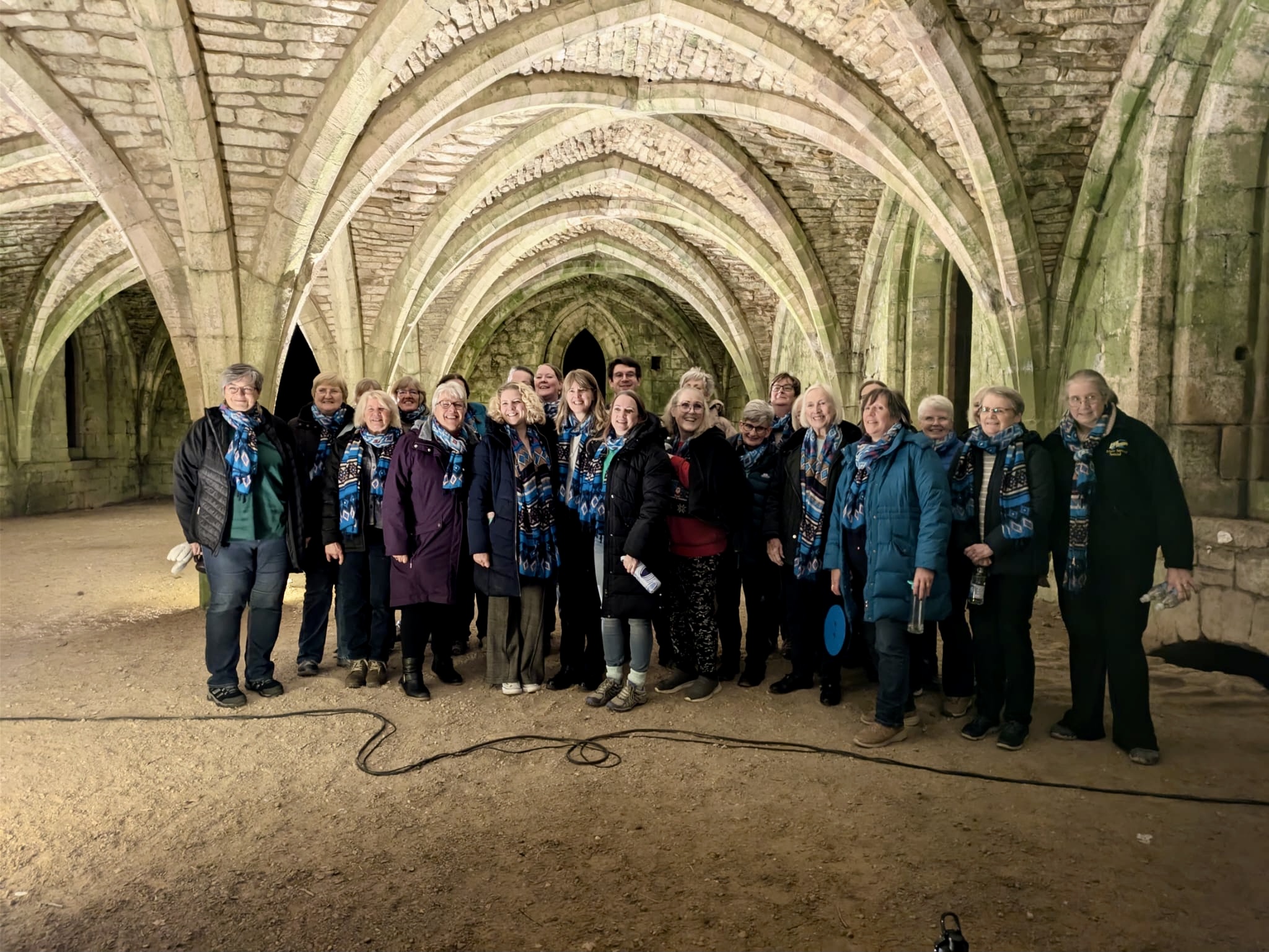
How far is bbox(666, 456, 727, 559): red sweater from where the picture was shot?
152 inches

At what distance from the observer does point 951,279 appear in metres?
9.21

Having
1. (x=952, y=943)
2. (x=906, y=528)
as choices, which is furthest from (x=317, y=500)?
(x=952, y=943)

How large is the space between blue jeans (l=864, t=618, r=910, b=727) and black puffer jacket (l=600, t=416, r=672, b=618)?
98 centimetres

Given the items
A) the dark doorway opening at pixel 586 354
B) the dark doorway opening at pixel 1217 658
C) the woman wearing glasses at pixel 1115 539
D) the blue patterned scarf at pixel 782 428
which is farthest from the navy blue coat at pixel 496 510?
the dark doorway opening at pixel 586 354

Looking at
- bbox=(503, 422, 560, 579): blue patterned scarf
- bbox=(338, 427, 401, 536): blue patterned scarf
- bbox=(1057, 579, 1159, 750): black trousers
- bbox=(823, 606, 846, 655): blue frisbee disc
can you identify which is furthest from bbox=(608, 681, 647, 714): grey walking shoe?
bbox=(1057, 579, 1159, 750): black trousers

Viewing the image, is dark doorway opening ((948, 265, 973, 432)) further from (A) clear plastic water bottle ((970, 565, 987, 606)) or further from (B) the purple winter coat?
(B) the purple winter coat

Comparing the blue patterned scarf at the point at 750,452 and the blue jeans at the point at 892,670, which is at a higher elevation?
the blue patterned scarf at the point at 750,452

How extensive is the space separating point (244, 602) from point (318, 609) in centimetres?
49

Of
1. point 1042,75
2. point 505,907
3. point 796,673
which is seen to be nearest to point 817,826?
point 505,907

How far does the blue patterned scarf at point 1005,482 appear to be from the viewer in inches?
126

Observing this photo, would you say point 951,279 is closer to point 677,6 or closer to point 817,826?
point 677,6

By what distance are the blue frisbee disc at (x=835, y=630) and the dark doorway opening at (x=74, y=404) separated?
50.4ft

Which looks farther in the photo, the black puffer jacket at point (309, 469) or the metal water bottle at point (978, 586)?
the black puffer jacket at point (309, 469)

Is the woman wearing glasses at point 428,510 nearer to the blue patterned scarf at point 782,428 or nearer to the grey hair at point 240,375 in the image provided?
the grey hair at point 240,375
